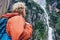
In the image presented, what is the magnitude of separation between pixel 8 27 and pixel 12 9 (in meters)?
0.16

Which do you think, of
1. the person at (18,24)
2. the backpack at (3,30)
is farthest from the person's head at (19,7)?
the backpack at (3,30)

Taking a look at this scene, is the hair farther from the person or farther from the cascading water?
the cascading water

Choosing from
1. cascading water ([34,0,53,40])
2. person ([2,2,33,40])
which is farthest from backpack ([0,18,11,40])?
cascading water ([34,0,53,40])

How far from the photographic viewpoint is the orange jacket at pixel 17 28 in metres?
1.92

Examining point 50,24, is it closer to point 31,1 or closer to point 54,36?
point 54,36

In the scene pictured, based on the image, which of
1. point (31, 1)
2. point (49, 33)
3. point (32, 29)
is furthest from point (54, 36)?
point (31, 1)

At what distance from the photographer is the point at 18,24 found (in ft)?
6.40

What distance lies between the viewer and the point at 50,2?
2.03 meters

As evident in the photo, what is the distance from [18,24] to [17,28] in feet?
0.12

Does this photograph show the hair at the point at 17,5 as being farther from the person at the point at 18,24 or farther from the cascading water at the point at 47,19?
the cascading water at the point at 47,19

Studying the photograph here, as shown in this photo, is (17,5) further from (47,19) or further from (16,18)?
(47,19)

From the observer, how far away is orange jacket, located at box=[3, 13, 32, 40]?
192cm

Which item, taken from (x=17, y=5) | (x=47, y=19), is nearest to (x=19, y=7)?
(x=17, y=5)

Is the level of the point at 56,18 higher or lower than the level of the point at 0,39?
higher
